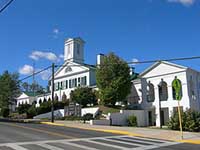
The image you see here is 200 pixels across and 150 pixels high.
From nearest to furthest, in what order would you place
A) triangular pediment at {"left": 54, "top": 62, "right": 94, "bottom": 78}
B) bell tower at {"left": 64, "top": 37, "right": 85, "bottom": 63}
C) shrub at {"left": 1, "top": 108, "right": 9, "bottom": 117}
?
triangular pediment at {"left": 54, "top": 62, "right": 94, "bottom": 78}
shrub at {"left": 1, "top": 108, "right": 9, "bottom": 117}
bell tower at {"left": 64, "top": 37, "right": 85, "bottom": 63}

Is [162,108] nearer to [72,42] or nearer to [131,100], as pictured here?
[131,100]

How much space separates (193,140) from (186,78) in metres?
23.5

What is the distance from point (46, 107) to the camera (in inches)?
2024

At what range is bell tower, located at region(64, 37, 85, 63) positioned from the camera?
62.1 m

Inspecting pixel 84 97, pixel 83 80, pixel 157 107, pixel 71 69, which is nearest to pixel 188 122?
pixel 157 107

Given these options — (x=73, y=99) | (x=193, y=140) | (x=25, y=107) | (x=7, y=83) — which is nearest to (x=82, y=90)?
(x=73, y=99)

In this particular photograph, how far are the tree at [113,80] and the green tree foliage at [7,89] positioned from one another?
27429mm

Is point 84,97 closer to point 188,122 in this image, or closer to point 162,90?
point 162,90

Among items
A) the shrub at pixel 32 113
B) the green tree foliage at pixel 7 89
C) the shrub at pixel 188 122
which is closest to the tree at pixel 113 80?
the shrub at pixel 32 113

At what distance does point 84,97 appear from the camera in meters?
47.9

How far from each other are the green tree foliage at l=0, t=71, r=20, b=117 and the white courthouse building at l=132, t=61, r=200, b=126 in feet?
98.9

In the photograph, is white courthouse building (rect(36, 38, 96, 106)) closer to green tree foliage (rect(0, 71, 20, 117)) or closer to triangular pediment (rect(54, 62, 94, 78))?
triangular pediment (rect(54, 62, 94, 78))

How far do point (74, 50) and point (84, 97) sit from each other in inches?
664

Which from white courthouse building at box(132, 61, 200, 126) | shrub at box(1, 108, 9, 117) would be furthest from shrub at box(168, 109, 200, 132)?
shrub at box(1, 108, 9, 117)
